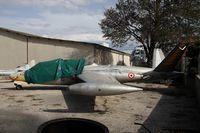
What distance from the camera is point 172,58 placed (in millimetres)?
11242

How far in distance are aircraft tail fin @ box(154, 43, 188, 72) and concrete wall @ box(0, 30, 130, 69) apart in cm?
1257

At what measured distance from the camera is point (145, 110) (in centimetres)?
760

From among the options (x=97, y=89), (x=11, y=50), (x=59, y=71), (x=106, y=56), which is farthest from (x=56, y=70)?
(x=106, y=56)

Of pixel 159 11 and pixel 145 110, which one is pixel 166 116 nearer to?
pixel 145 110

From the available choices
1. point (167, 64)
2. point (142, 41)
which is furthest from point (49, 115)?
point (142, 41)

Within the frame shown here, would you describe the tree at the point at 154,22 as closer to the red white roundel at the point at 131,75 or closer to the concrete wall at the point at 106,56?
the concrete wall at the point at 106,56

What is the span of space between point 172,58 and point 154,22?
40.2 feet

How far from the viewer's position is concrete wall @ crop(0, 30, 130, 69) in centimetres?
2298

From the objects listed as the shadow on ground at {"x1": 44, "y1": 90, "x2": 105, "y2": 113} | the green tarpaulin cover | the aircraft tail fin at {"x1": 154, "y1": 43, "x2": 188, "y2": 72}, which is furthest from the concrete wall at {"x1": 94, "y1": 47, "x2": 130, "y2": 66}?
the shadow on ground at {"x1": 44, "y1": 90, "x2": 105, "y2": 113}

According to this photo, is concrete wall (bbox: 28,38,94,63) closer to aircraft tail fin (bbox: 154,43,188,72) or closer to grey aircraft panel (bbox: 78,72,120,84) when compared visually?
aircraft tail fin (bbox: 154,43,188,72)

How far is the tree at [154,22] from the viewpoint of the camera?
2050 cm

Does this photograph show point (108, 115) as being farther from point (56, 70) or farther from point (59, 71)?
point (56, 70)

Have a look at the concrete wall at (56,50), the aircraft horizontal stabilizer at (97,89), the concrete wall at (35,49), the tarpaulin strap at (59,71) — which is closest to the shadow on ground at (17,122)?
the aircraft horizontal stabilizer at (97,89)

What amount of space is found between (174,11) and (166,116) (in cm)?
1736
